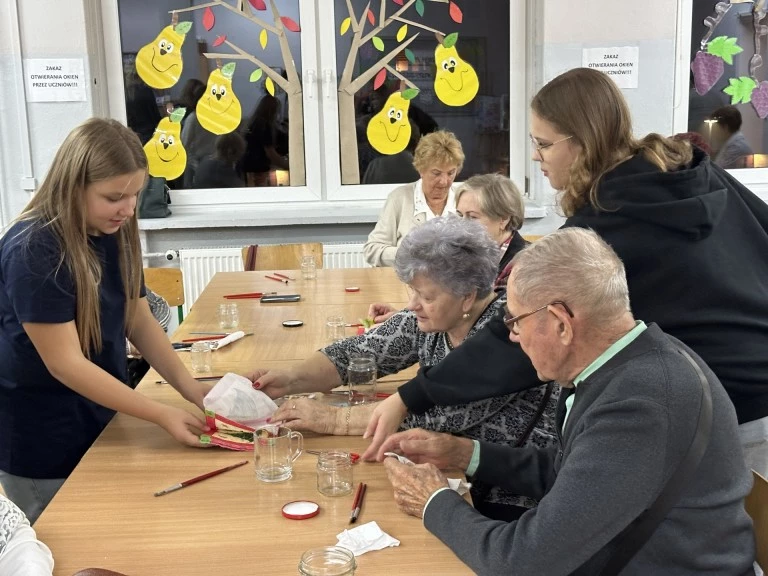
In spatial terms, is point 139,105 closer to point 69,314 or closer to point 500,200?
point 500,200

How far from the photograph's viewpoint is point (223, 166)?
5617 millimetres

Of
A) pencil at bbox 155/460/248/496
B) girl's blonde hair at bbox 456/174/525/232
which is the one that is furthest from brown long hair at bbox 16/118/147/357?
girl's blonde hair at bbox 456/174/525/232

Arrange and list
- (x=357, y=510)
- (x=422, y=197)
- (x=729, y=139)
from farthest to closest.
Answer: (x=729, y=139) < (x=422, y=197) < (x=357, y=510)

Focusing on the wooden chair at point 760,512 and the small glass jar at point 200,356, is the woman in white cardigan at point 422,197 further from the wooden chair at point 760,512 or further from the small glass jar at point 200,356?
the wooden chair at point 760,512

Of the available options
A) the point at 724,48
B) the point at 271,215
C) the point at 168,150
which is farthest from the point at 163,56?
the point at 724,48

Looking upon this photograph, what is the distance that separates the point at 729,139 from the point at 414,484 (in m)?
4.96

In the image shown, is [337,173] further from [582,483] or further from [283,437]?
[582,483]

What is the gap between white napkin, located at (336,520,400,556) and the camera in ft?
4.86

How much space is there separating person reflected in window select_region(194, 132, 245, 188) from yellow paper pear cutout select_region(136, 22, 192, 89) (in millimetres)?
561

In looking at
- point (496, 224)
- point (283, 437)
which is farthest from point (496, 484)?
point (496, 224)

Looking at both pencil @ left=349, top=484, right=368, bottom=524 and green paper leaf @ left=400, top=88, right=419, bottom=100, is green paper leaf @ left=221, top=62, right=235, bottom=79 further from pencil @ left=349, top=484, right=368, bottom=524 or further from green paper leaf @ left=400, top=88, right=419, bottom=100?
pencil @ left=349, top=484, right=368, bottom=524

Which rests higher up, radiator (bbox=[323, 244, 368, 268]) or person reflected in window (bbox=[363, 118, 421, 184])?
person reflected in window (bbox=[363, 118, 421, 184])

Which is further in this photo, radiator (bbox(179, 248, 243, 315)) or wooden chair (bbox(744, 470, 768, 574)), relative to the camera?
radiator (bbox(179, 248, 243, 315))

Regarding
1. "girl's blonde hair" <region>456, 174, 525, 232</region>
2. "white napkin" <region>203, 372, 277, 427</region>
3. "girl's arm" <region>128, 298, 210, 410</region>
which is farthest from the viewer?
"girl's blonde hair" <region>456, 174, 525, 232</region>
